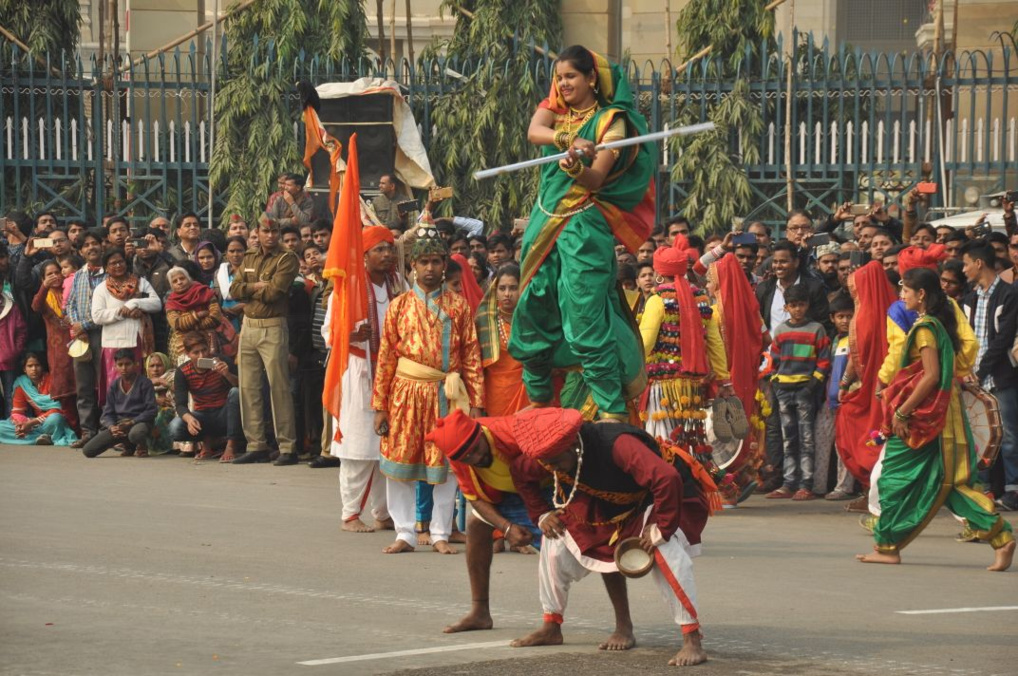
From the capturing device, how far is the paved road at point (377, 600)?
699cm

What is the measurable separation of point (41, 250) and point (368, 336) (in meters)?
6.71

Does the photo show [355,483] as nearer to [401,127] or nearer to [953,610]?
[953,610]

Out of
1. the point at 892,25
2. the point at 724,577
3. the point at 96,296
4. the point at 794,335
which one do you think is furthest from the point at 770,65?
the point at 892,25

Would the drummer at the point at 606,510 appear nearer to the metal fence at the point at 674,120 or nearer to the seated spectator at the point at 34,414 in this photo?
the seated spectator at the point at 34,414

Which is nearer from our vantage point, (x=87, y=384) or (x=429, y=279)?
(x=429, y=279)

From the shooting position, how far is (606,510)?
23.8 ft

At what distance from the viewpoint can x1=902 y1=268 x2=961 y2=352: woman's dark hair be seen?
998cm

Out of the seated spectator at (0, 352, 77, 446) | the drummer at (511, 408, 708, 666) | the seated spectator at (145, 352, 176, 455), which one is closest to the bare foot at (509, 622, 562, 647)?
the drummer at (511, 408, 708, 666)

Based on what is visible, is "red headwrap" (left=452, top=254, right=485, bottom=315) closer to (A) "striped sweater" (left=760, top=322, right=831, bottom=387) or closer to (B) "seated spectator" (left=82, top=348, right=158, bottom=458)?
(A) "striped sweater" (left=760, top=322, right=831, bottom=387)

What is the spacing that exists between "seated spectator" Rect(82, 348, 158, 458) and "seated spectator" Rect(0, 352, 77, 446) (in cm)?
83

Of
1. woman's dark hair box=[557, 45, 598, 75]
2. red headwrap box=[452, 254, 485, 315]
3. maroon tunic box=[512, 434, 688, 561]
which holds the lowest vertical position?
maroon tunic box=[512, 434, 688, 561]

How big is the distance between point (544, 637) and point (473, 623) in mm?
448

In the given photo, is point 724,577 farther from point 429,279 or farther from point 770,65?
point 770,65

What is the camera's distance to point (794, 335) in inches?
512
